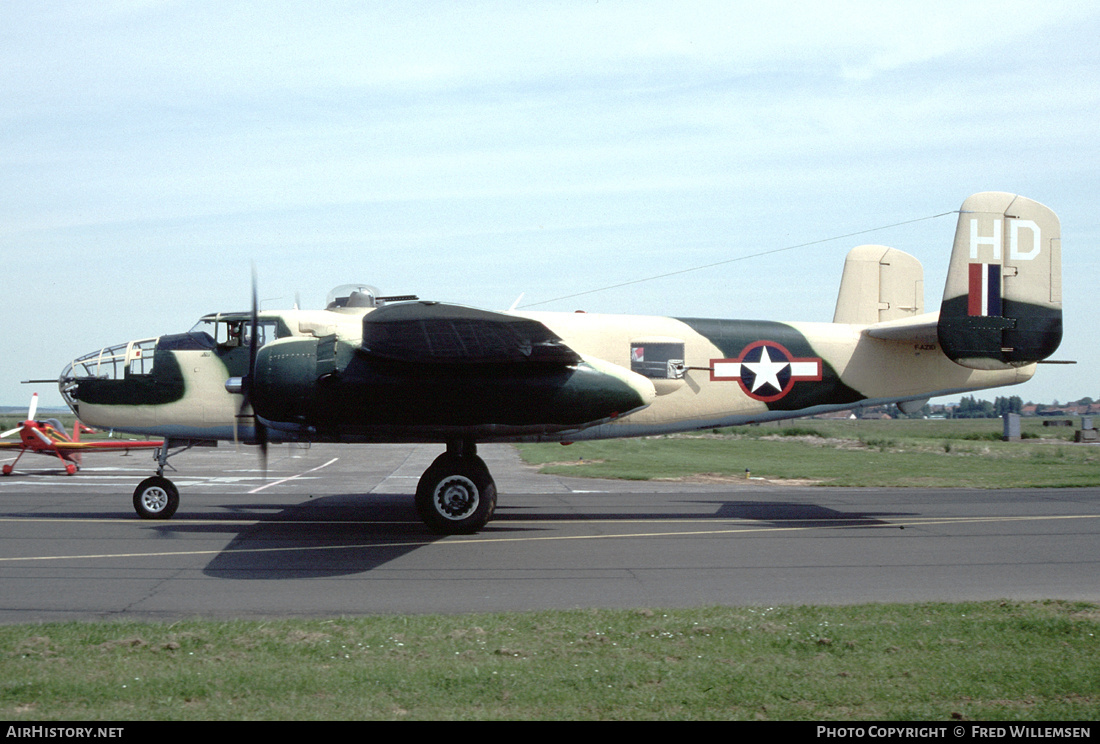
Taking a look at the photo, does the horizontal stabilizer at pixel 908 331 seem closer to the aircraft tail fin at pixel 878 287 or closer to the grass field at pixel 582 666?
the aircraft tail fin at pixel 878 287

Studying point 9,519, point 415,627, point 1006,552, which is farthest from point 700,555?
point 9,519

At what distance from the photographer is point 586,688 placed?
6.40 meters

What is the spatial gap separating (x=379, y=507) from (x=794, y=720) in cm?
1384

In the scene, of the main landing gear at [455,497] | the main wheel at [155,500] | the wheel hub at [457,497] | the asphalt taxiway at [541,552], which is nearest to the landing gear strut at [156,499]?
the main wheel at [155,500]

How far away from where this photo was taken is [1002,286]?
15.9 meters

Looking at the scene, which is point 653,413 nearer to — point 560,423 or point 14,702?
point 560,423

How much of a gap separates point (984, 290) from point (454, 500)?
10.5 meters

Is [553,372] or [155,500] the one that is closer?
[553,372]

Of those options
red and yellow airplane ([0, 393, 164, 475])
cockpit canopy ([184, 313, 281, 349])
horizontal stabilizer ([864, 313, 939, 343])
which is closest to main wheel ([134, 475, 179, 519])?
cockpit canopy ([184, 313, 281, 349])

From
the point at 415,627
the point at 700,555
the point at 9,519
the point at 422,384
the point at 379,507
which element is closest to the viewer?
the point at 415,627

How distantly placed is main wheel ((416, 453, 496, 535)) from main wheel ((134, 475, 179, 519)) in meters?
5.12

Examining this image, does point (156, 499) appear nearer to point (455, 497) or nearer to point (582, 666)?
point (455, 497)

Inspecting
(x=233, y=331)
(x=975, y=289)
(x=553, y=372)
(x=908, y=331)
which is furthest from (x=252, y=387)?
(x=975, y=289)

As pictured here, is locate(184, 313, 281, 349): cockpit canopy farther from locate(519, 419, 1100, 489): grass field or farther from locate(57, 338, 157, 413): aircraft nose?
locate(519, 419, 1100, 489): grass field
